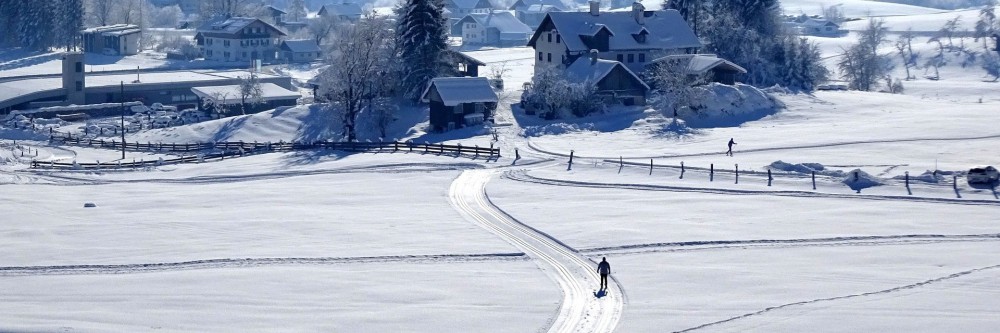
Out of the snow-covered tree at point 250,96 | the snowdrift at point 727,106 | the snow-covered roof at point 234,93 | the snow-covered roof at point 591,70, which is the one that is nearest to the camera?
the snowdrift at point 727,106

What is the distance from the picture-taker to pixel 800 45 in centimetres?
9275

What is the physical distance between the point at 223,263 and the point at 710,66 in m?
47.4

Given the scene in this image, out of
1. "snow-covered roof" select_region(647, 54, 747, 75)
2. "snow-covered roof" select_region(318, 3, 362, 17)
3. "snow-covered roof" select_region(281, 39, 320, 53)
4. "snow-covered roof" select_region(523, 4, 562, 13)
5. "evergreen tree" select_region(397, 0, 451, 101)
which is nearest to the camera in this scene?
"evergreen tree" select_region(397, 0, 451, 101)

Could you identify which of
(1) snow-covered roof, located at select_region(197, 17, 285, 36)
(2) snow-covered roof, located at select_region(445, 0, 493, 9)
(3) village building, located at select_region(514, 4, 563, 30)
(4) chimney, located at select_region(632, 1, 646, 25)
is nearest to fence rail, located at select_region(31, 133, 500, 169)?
(4) chimney, located at select_region(632, 1, 646, 25)

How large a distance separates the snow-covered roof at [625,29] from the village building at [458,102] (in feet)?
34.7

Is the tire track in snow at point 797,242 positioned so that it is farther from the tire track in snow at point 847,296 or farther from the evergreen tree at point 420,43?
the evergreen tree at point 420,43

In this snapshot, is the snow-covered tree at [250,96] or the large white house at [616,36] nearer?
the large white house at [616,36]

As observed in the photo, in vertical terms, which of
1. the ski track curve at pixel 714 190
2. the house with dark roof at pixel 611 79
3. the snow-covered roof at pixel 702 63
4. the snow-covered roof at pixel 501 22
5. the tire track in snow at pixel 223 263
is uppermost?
the snow-covered roof at pixel 501 22

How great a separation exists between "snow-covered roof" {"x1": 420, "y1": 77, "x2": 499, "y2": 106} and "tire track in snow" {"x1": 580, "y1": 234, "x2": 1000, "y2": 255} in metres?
33.8

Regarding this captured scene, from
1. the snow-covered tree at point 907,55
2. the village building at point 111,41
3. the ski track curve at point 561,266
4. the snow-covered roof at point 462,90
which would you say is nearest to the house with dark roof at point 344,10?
the village building at point 111,41

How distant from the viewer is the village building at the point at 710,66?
259 feet

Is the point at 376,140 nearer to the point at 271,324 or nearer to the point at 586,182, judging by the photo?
the point at 586,182

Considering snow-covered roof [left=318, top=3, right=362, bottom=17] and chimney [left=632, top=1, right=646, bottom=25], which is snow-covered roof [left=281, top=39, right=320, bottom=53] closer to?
snow-covered roof [left=318, top=3, right=362, bottom=17]

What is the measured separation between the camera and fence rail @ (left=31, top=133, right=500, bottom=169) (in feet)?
205
